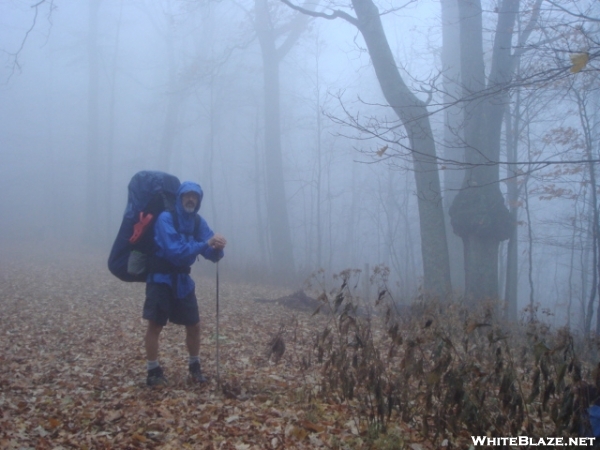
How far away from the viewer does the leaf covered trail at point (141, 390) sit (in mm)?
3867

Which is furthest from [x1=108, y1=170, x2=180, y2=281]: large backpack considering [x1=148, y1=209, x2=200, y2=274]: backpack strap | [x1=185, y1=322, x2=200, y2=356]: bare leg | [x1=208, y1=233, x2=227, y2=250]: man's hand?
[x1=185, y1=322, x2=200, y2=356]: bare leg

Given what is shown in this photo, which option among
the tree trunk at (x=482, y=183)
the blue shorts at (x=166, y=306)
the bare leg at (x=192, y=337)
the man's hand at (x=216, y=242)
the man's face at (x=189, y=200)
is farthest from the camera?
the tree trunk at (x=482, y=183)

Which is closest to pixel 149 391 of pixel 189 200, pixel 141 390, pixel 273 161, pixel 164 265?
pixel 141 390

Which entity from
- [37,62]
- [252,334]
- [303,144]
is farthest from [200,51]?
[37,62]

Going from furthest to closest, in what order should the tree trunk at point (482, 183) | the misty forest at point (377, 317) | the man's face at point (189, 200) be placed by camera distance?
Result: the tree trunk at point (482, 183)
the man's face at point (189, 200)
the misty forest at point (377, 317)

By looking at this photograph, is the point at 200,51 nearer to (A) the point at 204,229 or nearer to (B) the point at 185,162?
(B) the point at 185,162

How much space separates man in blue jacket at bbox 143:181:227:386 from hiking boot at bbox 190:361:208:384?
11 millimetres

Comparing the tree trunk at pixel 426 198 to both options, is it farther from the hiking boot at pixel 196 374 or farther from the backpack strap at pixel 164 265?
the backpack strap at pixel 164 265

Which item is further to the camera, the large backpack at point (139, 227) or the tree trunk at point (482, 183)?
the tree trunk at point (482, 183)

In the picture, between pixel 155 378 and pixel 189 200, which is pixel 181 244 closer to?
pixel 189 200

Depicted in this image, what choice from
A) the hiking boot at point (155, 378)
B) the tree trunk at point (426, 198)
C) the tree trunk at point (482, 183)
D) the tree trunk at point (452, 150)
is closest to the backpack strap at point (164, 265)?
the hiking boot at point (155, 378)

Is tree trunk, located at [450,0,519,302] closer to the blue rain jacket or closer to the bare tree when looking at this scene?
the bare tree

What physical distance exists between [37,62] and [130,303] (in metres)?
53.2

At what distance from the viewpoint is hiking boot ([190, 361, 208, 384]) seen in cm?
502
